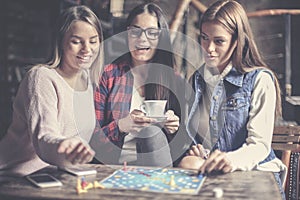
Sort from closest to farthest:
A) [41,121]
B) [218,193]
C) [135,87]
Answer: [218,193] → [41,121] → [135,87]

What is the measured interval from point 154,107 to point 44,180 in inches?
16.9

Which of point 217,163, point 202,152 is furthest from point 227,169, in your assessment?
point 202,152

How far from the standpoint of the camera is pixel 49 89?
131cm

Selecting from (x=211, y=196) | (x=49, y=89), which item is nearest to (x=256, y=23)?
(x=49, y=89)

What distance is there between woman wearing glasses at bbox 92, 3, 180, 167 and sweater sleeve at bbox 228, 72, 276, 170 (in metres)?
0.30

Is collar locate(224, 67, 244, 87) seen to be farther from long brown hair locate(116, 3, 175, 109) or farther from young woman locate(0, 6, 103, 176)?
young woman locate(0, 6, 103, 176)

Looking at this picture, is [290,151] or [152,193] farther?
[290,151]

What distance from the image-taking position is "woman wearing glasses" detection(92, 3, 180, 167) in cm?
156

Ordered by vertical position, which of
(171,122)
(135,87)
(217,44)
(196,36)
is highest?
(196,36)

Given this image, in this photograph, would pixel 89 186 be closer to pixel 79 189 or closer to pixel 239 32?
pixel 79 189

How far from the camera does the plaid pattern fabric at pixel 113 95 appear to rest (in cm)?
159

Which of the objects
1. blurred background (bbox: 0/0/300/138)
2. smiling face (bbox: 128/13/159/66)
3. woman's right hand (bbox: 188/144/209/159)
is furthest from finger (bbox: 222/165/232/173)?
blurred background (bbox: 0/0/300/138)

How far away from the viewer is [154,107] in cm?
136

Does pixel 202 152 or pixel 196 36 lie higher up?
pixel 196 36
